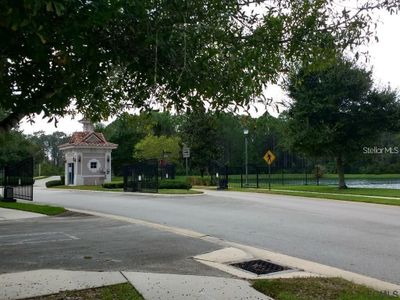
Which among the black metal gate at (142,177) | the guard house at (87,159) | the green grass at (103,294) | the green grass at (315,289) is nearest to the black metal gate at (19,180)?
the black metal gate at (142,177)

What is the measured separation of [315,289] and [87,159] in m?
45.6

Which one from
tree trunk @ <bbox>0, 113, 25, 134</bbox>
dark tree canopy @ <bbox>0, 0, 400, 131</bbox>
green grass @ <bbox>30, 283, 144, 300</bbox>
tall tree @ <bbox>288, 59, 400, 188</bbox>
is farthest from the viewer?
tall tree @ <bbox>288, 59, 400, 188</bbox>

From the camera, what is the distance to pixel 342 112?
34188mm

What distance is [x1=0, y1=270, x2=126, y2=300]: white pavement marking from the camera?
6301 millimetres

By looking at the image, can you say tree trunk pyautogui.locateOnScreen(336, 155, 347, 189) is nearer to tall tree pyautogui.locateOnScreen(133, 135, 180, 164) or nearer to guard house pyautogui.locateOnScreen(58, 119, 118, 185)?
guard house pyautogui.locateOnScreen(58, 119, 118, 185)

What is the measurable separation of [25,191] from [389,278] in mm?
21603

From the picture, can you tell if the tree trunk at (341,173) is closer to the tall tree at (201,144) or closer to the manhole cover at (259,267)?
the tall tree at (201,144)

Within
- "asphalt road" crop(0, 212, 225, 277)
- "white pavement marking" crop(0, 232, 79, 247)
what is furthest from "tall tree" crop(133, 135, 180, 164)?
"white pavement marking" crop(0, 232, 79, 247)

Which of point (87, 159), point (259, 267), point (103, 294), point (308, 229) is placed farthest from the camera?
point (87, 159)

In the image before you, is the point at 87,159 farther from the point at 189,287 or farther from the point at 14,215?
the point at 189,287

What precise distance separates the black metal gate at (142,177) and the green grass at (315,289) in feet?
80.7

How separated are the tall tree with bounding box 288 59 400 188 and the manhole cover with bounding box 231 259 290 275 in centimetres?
2571

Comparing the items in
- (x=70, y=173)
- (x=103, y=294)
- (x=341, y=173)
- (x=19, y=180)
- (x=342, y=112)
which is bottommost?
(x=103, y=294)

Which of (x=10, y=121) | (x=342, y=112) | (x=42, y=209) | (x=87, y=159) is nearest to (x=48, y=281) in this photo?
(x=10, y=121)
